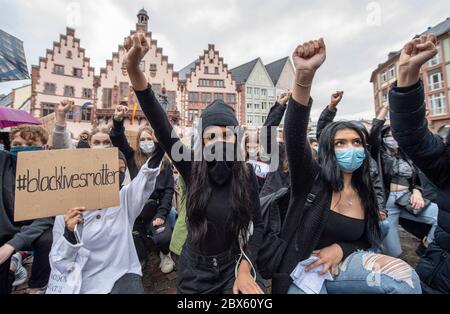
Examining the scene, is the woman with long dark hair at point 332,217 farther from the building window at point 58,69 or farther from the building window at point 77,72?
the building window at point 58,69

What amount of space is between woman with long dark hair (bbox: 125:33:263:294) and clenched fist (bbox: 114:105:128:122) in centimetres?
105

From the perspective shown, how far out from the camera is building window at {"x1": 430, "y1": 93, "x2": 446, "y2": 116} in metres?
29.4

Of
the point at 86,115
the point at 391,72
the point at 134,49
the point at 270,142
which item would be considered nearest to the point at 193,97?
the point at 86,115

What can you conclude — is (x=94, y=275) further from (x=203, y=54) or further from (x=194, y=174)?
(x=203, y=54)

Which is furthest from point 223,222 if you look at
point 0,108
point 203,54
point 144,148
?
point 203,54

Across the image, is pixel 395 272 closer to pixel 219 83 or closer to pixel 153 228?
pixel 153 228

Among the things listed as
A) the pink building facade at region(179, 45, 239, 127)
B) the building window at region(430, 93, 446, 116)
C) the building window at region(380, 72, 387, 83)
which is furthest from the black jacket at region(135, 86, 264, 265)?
the building window at region(380, 72, 387, 83)

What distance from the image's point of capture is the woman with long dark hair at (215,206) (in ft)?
5.96

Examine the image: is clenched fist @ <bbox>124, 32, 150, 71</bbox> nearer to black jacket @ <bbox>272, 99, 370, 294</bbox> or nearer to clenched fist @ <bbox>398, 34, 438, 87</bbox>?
black jacket @ <bbox>272, 99, 370, 294</bbox>

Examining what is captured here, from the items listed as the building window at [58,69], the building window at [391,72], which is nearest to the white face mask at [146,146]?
the building window at [58,69]

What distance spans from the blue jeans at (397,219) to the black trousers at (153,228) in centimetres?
319

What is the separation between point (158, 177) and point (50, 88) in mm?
26877

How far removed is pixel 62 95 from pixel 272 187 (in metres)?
28.1

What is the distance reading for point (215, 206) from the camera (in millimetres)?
1932
